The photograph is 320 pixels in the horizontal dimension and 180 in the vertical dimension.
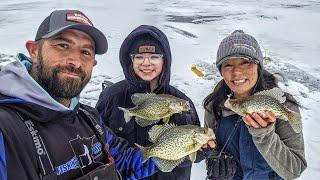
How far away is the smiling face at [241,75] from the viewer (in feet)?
8.96

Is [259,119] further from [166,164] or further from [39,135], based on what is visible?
[39,135]

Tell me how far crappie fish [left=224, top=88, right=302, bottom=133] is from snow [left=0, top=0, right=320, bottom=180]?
0.37m

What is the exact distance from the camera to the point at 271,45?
12.0m

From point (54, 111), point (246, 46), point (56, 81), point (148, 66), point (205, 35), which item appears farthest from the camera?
point (205, 35)

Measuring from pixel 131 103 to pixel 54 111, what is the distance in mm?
1281

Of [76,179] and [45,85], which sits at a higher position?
[45,85]

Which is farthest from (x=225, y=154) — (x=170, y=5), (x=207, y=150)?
(x=170, y=5)

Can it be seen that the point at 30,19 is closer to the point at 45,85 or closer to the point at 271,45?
the point at 271,45

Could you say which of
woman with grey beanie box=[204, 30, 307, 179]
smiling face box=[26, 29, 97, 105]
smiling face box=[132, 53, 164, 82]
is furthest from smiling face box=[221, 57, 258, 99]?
smiling face box=[26, 29, 97, 105]

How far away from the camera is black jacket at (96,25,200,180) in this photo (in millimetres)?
3139

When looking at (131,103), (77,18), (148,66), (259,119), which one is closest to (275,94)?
(259,119)

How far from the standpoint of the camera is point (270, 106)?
2.50 m

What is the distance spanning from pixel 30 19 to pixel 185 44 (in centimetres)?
716

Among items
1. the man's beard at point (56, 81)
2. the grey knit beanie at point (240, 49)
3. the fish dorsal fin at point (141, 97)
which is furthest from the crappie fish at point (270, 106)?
the man's beard at point (56, 81)
